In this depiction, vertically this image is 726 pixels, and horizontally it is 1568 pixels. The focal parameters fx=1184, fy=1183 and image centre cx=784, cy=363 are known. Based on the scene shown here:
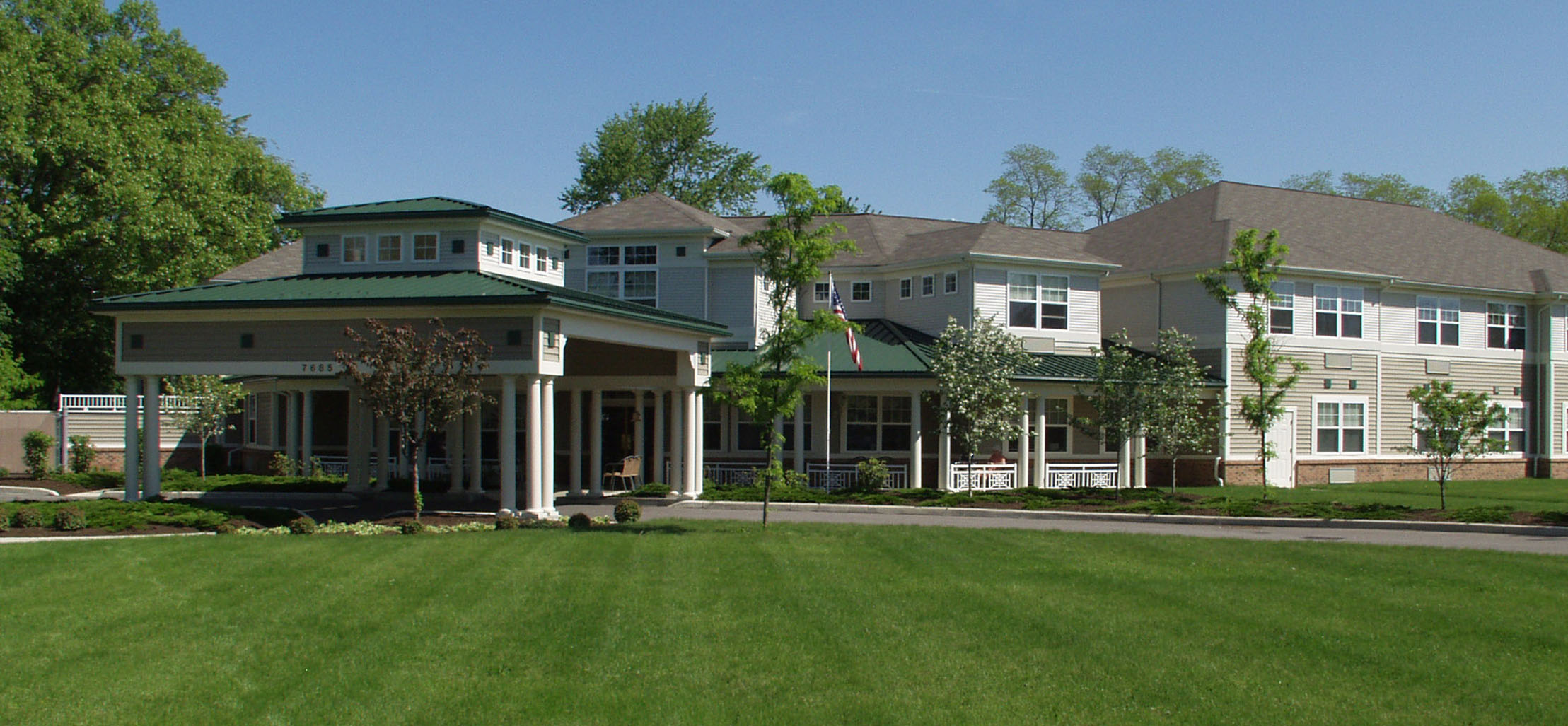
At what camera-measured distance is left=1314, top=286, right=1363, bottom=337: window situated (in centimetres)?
3438

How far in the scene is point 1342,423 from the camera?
34.9 metres

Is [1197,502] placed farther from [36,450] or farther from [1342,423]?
Answer: [36,450]

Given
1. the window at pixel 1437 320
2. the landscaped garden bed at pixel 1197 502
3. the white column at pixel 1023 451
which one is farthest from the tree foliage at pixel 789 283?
the window at pixel 1437 320

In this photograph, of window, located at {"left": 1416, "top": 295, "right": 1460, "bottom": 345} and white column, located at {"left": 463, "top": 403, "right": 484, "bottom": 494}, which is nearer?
white column, located at {"left": 463, "top": 403, "right": 484, "bottom": 494}

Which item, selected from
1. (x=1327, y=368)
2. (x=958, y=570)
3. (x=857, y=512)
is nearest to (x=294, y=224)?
(x=857, y=512)

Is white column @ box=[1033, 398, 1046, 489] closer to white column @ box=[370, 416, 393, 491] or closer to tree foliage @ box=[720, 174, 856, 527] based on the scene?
tree foliage @ box=[720, 174, 856, 527]

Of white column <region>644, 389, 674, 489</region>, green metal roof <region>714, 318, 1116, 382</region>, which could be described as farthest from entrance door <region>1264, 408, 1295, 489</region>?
white column <region>644, 389, 674, 489</region>

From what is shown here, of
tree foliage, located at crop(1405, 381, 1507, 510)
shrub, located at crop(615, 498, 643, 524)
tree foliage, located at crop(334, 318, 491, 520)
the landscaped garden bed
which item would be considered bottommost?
the landscaped garden bed

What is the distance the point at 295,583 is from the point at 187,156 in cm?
3553

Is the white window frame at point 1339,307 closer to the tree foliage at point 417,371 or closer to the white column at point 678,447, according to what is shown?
the white column at point 678,447

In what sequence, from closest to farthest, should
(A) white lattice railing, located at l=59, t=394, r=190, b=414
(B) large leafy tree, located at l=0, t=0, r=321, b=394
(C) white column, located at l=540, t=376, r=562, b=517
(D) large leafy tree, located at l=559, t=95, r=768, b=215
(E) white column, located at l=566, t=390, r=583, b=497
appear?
(C) white column, located at l=540, t=376, r=562, b=517, (E) white column, located at l=566, t=390, r=583, b=497, (A) white lattice railing, located at l=59, t=394, r=190, b=414, (B) large leafy tree, located at l=0, t=0, r=321, b=394, (D) large leafy tree, located at l=559, t=95, r=768, b=215

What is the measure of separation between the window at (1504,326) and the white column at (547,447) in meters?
31.2

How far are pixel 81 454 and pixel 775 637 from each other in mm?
34960

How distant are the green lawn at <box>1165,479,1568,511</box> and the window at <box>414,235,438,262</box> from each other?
18763 mm
